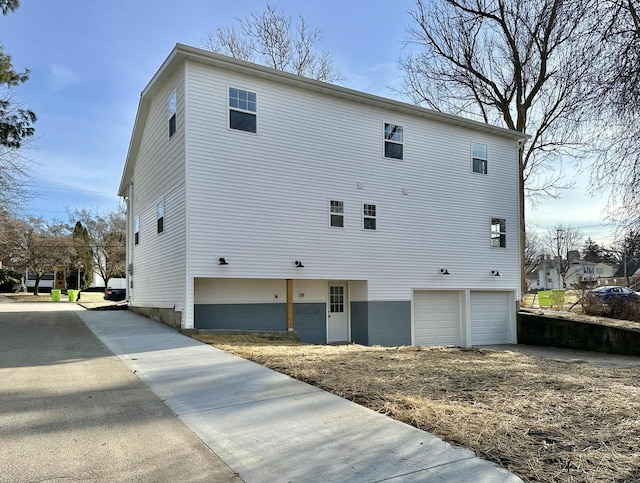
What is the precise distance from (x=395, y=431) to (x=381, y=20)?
47.1 feet

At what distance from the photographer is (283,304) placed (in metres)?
13.7

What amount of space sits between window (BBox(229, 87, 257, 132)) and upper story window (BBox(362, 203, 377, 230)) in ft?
13.9

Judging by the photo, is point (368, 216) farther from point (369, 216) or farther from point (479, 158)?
point (479, 158)

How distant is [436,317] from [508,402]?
1166 cm

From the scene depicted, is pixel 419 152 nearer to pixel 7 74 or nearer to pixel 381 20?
pixel 381 20

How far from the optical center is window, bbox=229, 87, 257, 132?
12508 millimetres

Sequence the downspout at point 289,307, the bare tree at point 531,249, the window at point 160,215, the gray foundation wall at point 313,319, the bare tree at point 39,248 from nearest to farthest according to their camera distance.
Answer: the gray foundation wall at point 313,319
the downspout at point 289,307
the window at point 160,215
the bare tree at point 39,248
the bare tree at point 531,249

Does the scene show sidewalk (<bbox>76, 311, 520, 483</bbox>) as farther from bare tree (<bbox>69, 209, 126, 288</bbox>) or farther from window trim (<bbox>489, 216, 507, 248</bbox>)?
bare tree (<bbox>69, 209, 126, 288</bbox>)

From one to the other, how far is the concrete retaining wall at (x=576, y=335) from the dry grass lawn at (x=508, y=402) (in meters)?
7.13

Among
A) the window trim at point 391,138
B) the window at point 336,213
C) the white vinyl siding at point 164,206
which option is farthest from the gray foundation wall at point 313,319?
the window trim at point 391,138

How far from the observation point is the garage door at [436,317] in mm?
16062

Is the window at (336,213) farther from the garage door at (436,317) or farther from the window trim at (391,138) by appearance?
the garage door at (436,317)

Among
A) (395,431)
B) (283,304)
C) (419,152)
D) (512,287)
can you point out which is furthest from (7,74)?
(512,287)

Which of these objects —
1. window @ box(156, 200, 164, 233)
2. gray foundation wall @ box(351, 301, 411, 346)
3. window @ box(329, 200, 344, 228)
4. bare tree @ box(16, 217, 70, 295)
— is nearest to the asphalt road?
→ window @ box(156, 200, 164, 233)
